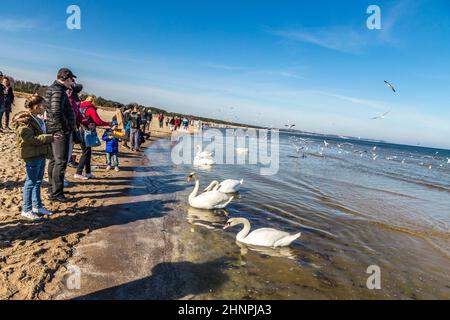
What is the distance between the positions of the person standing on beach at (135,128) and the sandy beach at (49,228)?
22.5ft

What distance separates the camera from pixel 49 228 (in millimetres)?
5922

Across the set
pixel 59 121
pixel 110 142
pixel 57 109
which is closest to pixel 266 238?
pixel 59 121

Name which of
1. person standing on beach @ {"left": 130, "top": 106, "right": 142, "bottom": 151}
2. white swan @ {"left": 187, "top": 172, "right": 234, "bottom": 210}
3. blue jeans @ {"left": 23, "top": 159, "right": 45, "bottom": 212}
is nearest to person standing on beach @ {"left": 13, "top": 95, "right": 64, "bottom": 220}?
blue jeans @ {"left": 23, "top": 159, "right": 45, "bottom": 212}

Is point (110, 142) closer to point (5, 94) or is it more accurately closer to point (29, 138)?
point (29, 138)

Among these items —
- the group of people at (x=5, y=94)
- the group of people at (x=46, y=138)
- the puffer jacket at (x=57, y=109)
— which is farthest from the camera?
the group of people at (x=5, y=94)

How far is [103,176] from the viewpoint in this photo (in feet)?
→ 35.2

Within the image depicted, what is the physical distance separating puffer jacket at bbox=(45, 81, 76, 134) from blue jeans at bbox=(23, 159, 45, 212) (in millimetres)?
1083

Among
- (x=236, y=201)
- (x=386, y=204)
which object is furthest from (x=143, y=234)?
(x=386, y=204)

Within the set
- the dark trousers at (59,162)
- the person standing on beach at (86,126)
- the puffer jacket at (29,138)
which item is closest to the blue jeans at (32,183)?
the puffer jacket at (29,138)

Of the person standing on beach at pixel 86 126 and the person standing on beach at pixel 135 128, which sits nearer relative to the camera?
the person standing on beach at pixel 86 126

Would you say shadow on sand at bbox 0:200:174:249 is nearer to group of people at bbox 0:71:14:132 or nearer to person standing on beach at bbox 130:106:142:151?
person standing on beach at bbox 130:106:142:151

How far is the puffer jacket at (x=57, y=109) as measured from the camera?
6898 millimetres

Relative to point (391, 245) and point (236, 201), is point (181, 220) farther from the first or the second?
point (391, 245)

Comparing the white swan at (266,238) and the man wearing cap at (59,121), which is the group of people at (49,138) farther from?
the white swan at (266,238)
